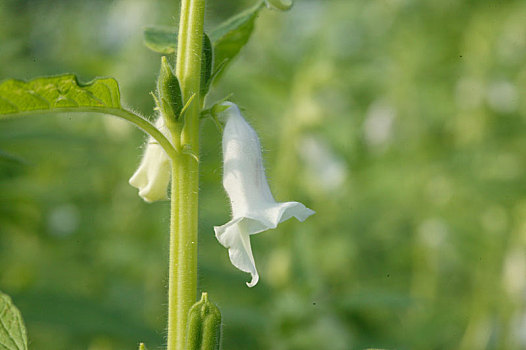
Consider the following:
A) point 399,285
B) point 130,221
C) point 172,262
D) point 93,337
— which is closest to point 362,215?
point 399,285

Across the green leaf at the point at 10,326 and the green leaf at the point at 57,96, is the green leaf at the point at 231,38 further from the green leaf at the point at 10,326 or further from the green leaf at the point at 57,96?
the green leaf at the point at 10,326

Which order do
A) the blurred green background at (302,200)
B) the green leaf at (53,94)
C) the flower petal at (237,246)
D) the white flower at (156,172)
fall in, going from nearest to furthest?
the green leaf at (53,94) < the flower petal at (237,246) < the white flower at (156,172) < the blurred green background at (302,200)

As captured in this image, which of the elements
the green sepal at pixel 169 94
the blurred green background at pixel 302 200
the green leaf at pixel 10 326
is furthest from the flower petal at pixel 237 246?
the blurred green background at pixel 302 200

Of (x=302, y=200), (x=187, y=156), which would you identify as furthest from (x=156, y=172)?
(x=302, y=200)

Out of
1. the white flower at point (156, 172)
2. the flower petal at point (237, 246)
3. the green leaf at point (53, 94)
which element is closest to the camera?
the green leaf at point (53, 94)

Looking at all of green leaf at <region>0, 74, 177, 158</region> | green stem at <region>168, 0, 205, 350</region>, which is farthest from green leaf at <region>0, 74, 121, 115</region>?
green stem at <region>168, 0, 205, 350</region>

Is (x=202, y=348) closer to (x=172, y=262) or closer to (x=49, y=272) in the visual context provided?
(x=172, y=262)
